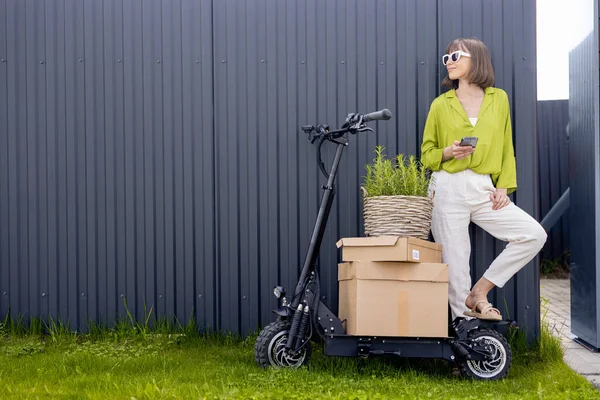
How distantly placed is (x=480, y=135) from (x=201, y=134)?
5.77ft

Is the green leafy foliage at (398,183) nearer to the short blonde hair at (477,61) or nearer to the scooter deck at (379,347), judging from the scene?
the short blonde hair at (477,61)

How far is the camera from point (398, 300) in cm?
416

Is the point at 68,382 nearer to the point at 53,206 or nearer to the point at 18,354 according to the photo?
the point at 18,354

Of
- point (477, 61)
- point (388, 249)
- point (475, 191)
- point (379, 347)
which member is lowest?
point (379, 347)

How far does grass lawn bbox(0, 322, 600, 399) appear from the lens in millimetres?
3650

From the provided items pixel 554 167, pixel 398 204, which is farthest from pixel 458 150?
pixel 554 167

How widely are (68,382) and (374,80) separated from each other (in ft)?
8.46

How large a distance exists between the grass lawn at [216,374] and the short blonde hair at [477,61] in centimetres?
161

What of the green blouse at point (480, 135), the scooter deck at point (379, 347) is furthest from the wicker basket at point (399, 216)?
the scooter deck at point (379, 347)

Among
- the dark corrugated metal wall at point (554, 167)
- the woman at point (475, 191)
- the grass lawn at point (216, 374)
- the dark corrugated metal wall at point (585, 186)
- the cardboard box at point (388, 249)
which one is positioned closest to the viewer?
the grass lawn at point (216, 374)

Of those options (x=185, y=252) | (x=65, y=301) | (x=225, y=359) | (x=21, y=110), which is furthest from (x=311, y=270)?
(x=21, y=110)

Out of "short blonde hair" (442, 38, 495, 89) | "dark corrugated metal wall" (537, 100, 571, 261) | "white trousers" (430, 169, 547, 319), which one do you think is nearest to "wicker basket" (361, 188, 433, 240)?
"white trousers" (430, 169, 547, 319)

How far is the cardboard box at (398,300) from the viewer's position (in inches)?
163

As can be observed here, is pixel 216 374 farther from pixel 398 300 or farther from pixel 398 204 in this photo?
pixel 398 204
